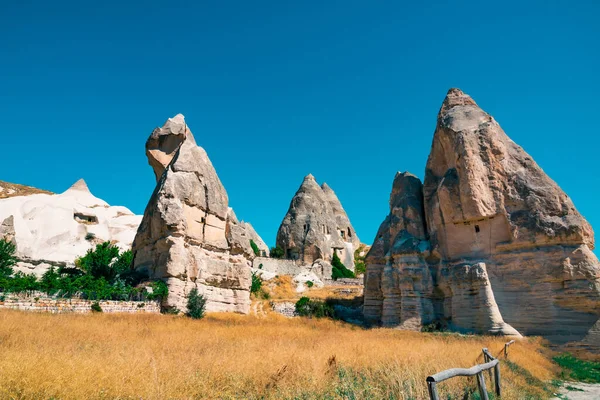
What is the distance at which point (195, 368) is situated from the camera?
557 cm

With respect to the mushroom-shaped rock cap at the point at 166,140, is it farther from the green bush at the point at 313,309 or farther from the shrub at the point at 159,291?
the green bush at the point at 313,309

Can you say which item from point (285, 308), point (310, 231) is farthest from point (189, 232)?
point (310, 231)

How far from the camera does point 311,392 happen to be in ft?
16.8

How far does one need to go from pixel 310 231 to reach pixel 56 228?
25567 millimetres

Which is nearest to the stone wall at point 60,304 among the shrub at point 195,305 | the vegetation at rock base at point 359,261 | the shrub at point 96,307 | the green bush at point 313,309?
the shrub at point 96,307

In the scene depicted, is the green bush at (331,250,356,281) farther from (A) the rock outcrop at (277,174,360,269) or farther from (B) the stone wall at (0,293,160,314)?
(B) the stone wall at (0,293,160,314)

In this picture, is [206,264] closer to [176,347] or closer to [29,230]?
[176,347]

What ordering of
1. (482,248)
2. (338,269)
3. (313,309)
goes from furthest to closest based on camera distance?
(338,269) < (313,309) < (482,248)

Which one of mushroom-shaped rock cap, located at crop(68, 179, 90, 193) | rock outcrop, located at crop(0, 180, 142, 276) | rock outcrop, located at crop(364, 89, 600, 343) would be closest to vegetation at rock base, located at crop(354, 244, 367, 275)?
rock outcrop, located at crop(364, 89, 600, 343)

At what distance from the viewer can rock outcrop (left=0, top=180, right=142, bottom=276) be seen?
3175cm

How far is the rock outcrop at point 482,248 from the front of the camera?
16.5 m

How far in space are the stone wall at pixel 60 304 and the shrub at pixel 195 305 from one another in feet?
5.84

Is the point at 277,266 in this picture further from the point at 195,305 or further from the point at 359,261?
the point at 195,305

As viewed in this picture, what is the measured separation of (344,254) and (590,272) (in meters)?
34.2
